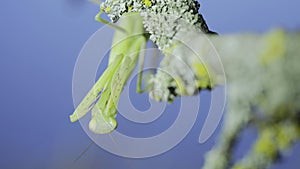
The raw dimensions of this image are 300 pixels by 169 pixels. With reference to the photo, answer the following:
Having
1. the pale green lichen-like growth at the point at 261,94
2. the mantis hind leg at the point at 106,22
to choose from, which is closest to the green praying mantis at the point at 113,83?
the mantis hind leg at the point at 106,22

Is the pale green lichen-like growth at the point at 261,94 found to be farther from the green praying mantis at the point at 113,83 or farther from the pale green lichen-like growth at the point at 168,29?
the green praying mantis at the point at 113,83

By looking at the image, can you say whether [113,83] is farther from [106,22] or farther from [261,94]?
[261,94]

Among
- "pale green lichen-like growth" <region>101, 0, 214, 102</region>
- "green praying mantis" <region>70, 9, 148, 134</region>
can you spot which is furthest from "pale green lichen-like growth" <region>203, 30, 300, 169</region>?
"green praying mantis" <region>70, 9, 148, 134</region>

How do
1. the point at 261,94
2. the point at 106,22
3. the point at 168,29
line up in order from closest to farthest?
the point at 261,94
the point at 168,29
the point at 106,22

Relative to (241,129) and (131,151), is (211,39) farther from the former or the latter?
(131,151)

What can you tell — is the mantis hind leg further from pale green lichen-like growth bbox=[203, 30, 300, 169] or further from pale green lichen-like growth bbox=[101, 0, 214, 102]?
pale green lichen-like growth bbox=[203, 30, 300, 169]

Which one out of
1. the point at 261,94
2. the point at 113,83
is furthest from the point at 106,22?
the point at 261,94

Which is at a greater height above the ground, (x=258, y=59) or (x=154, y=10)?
(x=154, y=10)

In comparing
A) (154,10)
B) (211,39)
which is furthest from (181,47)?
(154,10)

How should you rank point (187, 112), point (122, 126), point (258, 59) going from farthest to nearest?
point (122, 126) → point (187, 112) → point (258, 59)
